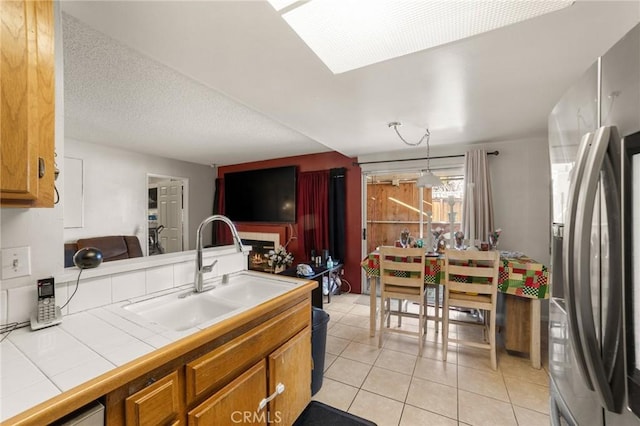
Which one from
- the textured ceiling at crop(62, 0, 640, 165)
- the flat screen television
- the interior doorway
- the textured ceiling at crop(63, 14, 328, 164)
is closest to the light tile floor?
the textured ceiling at crop(62, 0, 640, 165)

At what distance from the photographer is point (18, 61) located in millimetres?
742

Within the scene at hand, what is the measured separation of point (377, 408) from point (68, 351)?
66.9 inches

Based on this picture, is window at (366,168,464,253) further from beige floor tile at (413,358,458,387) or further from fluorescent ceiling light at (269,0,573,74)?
fluorescent ceiling light at (269,0,573,74)

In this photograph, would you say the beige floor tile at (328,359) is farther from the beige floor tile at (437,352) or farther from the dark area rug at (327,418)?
the beige floor tile at (437,352)

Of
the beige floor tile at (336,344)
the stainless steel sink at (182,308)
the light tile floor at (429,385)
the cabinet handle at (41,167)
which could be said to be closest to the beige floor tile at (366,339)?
the light tile floor at (429,385)

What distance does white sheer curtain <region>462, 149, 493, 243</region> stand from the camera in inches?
126

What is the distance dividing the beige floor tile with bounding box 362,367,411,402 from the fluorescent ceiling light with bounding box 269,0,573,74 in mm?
2220

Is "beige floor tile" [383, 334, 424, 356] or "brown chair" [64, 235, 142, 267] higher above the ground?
"brown chair" [64, 235, 142, 267]

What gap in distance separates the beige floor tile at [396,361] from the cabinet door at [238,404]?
51.5 inches

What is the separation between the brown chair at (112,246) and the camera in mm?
3516

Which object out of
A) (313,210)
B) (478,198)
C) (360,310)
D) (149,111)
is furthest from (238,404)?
(313,210)

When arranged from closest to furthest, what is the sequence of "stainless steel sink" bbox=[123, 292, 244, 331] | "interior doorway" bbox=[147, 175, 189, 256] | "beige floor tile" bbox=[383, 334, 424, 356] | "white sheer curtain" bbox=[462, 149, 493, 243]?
"stainless steel sink" bbox=[123, 292, 244, 331], "beige floor tile" bbox=[383, 334, 424, 356], "white sheer curtain" bbox=[462, 149, 493, 243], "interior doorway" bbox=[147, 175, 189, 256]

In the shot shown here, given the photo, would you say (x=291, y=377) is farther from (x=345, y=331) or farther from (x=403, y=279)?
(x=345, y=331)

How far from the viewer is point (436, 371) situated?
2066mm
